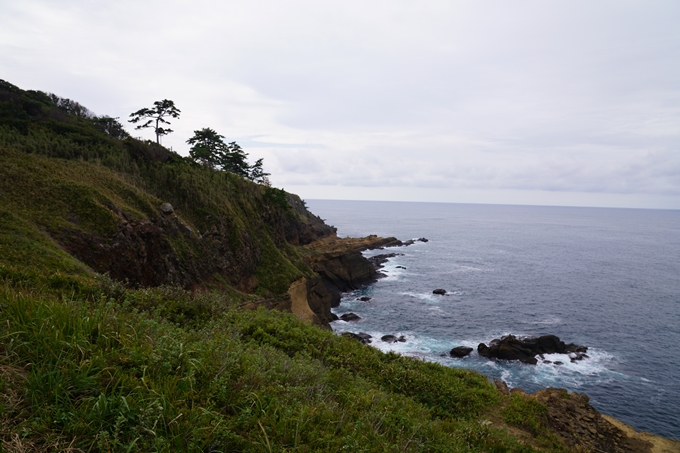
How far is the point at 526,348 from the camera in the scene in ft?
109

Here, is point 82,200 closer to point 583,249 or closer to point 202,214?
point 202,214

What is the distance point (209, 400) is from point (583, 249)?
116m

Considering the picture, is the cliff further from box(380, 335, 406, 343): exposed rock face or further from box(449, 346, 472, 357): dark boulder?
box(449, 346, 472, 357): dark boulder

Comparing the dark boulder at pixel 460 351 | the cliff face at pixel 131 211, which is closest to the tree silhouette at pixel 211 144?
the cliff face at pixel 131 211

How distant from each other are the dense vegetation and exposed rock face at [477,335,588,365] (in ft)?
68.7

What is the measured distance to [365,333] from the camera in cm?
3762

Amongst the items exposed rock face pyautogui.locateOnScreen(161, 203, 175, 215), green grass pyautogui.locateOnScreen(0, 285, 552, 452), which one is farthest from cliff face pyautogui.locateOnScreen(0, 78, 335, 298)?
green grass pyautogui.locateOnScreen(0, 285, 552, 452)

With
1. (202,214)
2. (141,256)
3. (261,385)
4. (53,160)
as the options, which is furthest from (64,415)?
(202,214)

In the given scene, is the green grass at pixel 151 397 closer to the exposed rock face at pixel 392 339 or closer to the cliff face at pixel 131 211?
the cliff face at pixel 131 211

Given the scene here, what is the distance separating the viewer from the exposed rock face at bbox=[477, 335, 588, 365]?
3243cm

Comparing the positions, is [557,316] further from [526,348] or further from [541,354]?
[526,348]

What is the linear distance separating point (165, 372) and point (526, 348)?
120 ft

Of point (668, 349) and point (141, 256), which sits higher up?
point (141, 256)

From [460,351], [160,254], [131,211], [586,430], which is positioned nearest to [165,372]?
[586,430]
